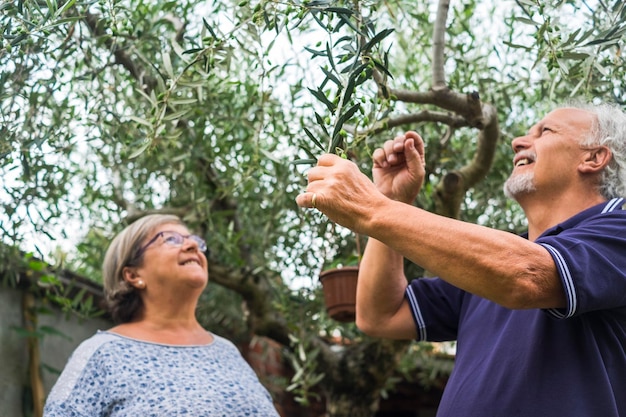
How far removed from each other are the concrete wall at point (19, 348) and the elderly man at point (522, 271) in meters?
1.68

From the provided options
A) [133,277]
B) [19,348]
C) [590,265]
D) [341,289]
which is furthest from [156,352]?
[590,265]

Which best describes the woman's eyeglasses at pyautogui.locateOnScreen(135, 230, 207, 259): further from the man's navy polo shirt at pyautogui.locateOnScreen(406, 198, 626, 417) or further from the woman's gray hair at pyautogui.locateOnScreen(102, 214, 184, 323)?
the man's navy polo shirt at pyautogui.locateOnScreen(406, 198, 626, 417)

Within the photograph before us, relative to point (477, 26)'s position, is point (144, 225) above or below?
below

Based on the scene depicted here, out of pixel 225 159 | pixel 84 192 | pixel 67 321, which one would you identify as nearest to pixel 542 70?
pixel 225 159

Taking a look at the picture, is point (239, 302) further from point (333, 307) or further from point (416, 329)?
point (416, 329)

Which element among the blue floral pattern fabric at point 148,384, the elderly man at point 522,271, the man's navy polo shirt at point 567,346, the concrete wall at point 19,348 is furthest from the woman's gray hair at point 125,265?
the man's navy polo shirt at point 567,346

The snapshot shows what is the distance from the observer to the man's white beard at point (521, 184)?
2404 mm

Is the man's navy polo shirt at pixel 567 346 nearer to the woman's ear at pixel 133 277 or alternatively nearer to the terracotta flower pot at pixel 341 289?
the terracotta flower pot at pixel 341 289

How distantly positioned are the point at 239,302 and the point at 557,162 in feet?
8.22

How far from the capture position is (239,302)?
4605 mm

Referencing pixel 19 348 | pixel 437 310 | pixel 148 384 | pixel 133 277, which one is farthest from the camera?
pixel 19 348

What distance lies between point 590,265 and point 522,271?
0.18 metres

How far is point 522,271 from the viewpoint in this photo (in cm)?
188

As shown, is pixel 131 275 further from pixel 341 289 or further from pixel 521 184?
pixel 521 184
